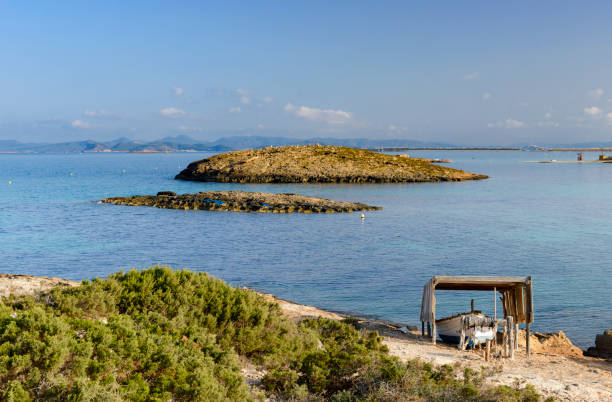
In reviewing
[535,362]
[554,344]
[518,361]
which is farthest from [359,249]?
[535,362]

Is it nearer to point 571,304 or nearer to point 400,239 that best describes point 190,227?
point 400,239

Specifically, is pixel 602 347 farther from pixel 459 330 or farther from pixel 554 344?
pixel 459 330

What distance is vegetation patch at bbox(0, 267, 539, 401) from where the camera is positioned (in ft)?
22.7

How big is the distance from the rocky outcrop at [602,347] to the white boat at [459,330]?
3.10 metres

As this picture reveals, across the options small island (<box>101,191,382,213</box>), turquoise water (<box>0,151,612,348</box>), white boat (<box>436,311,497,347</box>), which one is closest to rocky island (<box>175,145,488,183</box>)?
small island (<box>101,191,382,213</box>)

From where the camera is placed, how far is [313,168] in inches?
3349

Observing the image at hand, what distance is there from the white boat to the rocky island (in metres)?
64.7

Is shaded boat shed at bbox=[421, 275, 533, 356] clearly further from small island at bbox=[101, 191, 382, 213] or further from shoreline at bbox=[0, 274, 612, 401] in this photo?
small island at bbox=[101, 191, 382, 213]

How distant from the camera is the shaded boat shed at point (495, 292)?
1531cm

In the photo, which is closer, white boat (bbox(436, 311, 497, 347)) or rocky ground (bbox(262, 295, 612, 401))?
rocky ground (bbox(262, 295, 612, 401))

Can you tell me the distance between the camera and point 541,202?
5672 cm

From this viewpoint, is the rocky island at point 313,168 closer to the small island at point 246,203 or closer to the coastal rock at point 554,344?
the small island at point 246,203

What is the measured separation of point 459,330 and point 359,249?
48.8 ft

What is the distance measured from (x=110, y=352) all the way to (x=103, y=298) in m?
3.52
